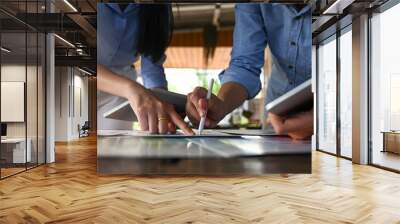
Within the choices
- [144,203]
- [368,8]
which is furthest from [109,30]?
[368,8]

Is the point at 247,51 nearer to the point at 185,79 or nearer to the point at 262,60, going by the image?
the point at 262,60

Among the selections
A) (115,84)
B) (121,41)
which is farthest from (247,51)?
(115,84)

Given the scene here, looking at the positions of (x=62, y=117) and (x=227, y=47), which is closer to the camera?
(x=227, y=47)

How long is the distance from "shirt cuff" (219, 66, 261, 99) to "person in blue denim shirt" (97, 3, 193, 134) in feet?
3.03

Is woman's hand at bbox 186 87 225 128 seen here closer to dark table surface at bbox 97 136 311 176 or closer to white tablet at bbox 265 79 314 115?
dark table surface at bbox 97 136 311 176

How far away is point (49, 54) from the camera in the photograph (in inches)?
307

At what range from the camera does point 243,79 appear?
604cm

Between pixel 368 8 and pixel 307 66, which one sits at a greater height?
pixel 368 8

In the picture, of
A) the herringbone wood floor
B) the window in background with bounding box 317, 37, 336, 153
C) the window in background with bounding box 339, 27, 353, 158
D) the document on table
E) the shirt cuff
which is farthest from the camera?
the window in background with bounding box 317, 37, 336, 153

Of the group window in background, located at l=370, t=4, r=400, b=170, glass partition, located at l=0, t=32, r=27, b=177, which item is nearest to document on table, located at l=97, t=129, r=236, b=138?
glass partition, located at l=0, t=32, r=27, b=177

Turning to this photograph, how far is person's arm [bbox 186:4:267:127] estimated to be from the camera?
596cm

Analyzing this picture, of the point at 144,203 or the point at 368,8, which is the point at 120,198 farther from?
the point at 368,8

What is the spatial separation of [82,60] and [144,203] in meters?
8.65

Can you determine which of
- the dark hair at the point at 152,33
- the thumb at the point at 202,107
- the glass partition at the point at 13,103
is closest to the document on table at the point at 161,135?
the thumb at the point at 202,107
